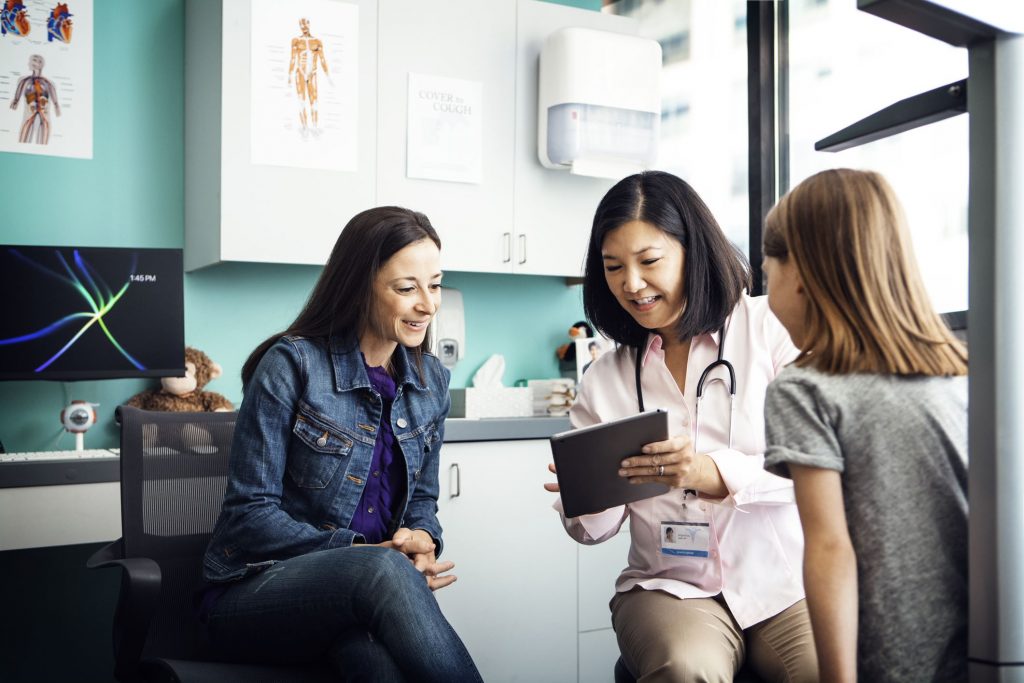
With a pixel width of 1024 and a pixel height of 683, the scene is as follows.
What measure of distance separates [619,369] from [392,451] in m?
0.46

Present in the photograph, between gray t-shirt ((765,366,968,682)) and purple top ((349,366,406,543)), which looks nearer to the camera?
gray t-shirt ((765,366,968,682))

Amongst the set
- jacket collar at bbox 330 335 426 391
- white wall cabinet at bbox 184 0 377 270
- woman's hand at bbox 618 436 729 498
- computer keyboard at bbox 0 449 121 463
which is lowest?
computer keyboard at bbox 0 449 121 463

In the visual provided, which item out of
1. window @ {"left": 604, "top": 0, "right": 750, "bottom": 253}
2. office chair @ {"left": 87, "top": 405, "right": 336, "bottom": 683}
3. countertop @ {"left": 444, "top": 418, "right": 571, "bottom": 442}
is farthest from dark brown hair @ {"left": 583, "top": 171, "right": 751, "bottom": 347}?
window @ {"left": 604, "top": 0, "right": 750, "bottom": 253}

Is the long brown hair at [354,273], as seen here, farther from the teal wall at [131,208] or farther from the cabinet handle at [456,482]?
the teal wall at [131,208]

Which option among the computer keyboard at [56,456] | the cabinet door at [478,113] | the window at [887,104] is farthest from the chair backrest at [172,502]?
the window at [887,104]

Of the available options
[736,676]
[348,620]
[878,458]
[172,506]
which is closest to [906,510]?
[878,458]

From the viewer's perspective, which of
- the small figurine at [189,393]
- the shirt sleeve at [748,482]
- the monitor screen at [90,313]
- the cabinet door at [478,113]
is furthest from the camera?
the cabinet door at [478,113]

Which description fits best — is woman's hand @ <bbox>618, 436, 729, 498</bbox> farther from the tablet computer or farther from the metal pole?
the metal pole

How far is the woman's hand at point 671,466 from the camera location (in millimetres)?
1430

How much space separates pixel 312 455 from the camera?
170 cm

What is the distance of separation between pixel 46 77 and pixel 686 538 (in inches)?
87.9

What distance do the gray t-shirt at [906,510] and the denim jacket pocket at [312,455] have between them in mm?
933

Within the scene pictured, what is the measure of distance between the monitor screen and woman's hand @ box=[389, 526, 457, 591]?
1094 millimetres

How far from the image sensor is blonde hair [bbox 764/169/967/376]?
1.03 meters
